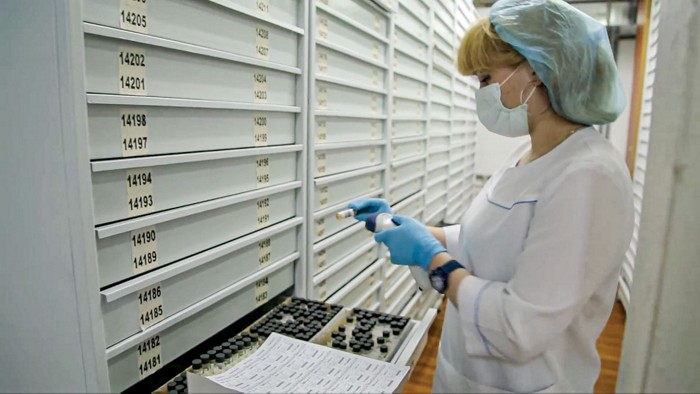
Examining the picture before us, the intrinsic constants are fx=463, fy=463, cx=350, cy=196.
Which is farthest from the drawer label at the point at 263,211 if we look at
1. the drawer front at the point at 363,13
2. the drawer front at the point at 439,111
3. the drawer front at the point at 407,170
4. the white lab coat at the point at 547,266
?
the drawer front at the point at 439,111

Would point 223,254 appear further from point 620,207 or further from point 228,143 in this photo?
point 620,207

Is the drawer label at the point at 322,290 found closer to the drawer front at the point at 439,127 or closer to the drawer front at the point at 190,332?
the drawer front at the point at 190,332

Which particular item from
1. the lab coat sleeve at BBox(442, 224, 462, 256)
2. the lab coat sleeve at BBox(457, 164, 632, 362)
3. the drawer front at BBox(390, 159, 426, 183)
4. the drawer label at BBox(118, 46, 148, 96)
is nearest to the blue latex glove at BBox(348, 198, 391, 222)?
the lab coat sleeve at BBox(442, 224, 462, 256)

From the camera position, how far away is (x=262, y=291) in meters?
1.40

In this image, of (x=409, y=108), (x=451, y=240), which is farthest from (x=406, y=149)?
(x=451, y=240)

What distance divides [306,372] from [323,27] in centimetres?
112

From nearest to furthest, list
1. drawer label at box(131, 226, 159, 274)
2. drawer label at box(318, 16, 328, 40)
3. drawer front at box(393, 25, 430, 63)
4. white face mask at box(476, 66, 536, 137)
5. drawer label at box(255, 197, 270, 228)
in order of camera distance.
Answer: drawer label at box(131, 226, 159, 274), white face mask at box(476, 66, 536, 137), drawer label at box(255, 197, 270, 228), drawer label at box(318, 16, 328, 40), drawer front at box(393, 25, 430, 63)

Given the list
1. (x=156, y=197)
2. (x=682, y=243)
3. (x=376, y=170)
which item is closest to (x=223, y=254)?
(x=156, y=197)

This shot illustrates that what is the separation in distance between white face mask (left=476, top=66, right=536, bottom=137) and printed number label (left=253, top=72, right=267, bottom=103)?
0.58 metres

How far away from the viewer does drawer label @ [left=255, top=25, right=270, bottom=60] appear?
1.25 meters

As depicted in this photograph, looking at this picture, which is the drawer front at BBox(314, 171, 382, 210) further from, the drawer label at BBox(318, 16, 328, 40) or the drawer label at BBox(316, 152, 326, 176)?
the drawer label at BBox(318, 16, 328, 40)

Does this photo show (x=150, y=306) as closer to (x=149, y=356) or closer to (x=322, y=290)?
(x=149, y=356)

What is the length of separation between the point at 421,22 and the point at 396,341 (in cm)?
200

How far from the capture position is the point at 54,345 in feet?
2.93
